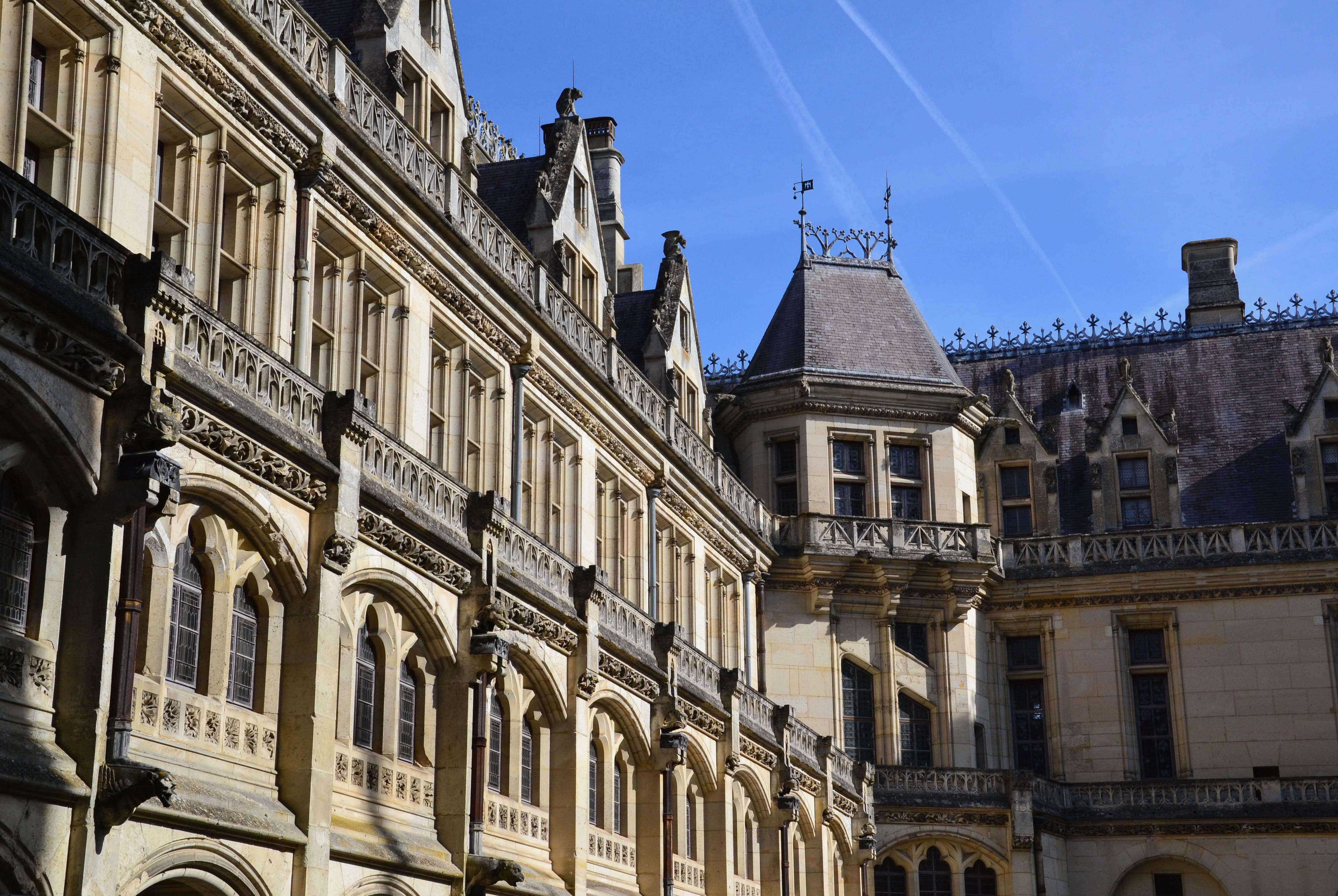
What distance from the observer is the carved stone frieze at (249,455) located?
15.4 meters

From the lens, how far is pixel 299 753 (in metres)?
16.8

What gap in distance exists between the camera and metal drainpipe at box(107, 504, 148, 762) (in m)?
13.8

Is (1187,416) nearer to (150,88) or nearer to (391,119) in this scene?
(391,119)

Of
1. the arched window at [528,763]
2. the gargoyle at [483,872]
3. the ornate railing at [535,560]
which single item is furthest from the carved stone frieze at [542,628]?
the gargoyle at [483,872]

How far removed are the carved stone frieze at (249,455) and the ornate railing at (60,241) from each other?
134 centimetres

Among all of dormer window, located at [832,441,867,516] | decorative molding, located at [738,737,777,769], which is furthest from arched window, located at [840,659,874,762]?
decorative molding, located at [738,737,777,769]

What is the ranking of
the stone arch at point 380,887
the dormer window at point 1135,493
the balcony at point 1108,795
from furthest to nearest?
the dormer window at point 1135,493
the balcony at point 1108,795
the stone arch at point 380,887

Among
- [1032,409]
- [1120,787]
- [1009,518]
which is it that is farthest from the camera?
[1032,409]

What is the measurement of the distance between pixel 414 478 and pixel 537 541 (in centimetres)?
381

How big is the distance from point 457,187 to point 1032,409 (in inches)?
1091

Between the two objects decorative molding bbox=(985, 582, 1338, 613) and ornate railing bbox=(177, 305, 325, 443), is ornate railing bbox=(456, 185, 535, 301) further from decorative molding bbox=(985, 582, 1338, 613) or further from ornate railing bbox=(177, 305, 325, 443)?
decorative molding bbox=(985, 582, 1338, 613)

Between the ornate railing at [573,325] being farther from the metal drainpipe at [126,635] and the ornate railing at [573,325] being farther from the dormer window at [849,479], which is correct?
the dormer window at [849,479]

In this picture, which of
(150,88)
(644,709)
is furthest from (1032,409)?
(150,88)

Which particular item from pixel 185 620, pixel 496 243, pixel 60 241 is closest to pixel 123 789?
pixel 185 620
